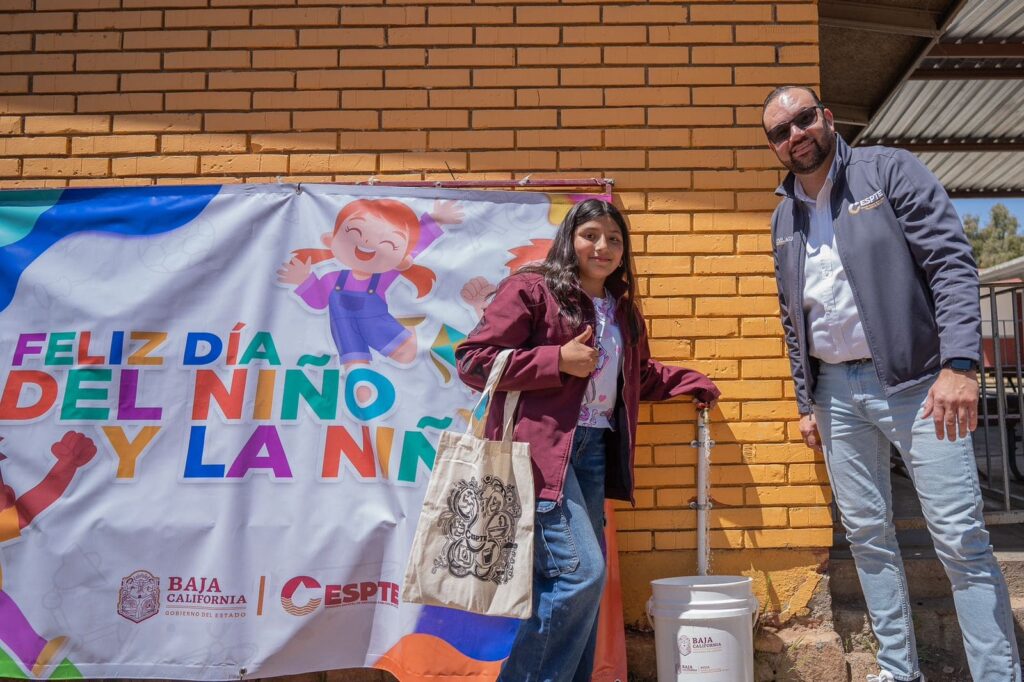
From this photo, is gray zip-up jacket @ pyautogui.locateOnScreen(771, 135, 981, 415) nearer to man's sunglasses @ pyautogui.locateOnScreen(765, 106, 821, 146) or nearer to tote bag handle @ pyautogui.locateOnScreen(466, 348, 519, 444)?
man's sunglasses @ pyautogui.locateOnScreen(765, 106, 821, 146)

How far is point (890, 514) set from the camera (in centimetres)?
284

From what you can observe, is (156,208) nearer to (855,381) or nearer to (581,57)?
(581,57)

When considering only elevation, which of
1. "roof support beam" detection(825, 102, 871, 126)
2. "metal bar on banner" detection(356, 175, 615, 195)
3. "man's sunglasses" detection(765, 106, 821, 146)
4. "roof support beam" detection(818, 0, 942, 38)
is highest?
"roof support beam" detection(825, 102, 871, 126)

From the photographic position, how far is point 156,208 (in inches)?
132

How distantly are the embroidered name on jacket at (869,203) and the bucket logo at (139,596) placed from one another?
2977 mm

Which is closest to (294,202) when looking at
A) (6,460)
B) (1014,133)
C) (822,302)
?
(6,460)

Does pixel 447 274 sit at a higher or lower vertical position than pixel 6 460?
higher

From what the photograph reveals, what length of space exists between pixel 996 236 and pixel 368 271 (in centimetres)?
6062

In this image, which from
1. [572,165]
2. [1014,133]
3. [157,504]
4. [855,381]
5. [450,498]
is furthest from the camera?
[1014,133]

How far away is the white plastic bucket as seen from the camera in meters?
2.85

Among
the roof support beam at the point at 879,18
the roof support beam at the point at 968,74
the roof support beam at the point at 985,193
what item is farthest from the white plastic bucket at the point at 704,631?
the roof support beam at the point at 985,193

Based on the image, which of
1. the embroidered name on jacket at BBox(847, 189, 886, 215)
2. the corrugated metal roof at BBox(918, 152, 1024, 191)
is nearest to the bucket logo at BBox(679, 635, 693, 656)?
the embroidered name on jacket at BBox(847, 189, 886, 215)

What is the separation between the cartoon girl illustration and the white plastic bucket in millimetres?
1400

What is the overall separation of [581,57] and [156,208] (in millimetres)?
1956
